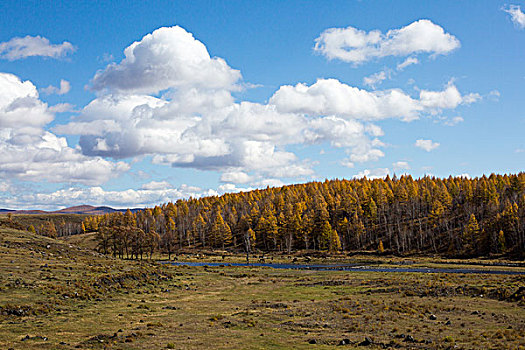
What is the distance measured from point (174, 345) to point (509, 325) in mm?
28659

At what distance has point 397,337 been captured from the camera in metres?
32.2

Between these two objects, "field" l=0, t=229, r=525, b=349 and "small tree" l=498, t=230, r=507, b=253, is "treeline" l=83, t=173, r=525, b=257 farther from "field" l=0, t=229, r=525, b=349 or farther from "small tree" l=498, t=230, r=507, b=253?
"field" l=0, t=229, r=525, b=349

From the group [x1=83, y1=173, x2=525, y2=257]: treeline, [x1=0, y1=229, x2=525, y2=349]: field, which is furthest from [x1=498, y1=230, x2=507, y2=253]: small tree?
[x1=0, y1=229, x2=525, y2=349]: field

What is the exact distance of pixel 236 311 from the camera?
4550cm

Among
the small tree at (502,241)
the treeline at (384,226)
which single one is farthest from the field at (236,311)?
the small tree at (502,241)

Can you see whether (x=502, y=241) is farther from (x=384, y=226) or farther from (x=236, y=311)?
(x=236, y=311)

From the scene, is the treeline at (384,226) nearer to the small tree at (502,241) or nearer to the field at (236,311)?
the small tree at (502,241)

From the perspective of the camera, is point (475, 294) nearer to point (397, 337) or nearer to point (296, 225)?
point (397, 337)

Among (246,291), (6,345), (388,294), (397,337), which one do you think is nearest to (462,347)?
(397,337)

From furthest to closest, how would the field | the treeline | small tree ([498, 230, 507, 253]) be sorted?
the treeline
small tree ([498, 230, 507, 253])
the field

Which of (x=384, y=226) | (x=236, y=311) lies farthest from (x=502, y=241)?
(x=236, y=311)

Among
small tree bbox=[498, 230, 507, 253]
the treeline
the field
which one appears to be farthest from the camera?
the treeline

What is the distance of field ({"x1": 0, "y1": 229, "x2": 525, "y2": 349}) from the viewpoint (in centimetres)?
3081

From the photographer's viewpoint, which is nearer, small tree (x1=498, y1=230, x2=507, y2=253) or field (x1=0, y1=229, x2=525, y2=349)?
field (x1=0, y1=229, x2=525, y2=349)
